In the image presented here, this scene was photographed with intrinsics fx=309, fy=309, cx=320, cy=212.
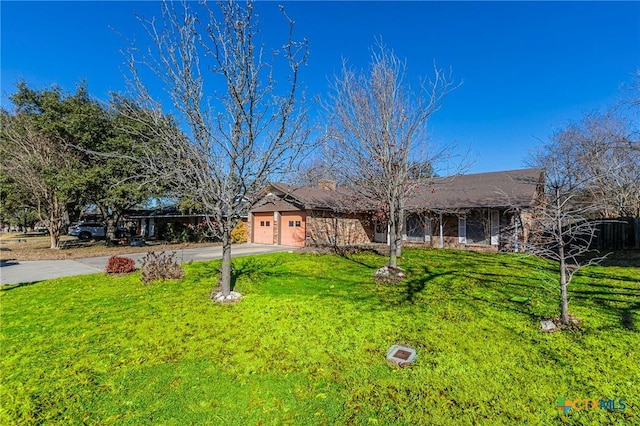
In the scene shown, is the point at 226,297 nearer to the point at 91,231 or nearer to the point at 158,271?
the point at 158,271

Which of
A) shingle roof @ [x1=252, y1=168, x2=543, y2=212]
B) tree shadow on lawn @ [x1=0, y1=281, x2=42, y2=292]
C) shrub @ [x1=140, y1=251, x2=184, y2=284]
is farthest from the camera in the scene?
shingle roof @ [x1=252, y1=168, x2=543, y2=212]

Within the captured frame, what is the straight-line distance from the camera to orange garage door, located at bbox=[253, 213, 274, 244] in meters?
20.0

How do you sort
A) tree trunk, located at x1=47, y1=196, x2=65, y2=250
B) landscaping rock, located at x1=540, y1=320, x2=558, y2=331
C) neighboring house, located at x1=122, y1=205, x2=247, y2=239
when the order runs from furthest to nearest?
neighboring house, located at x1=122, y1=205, x2=247, y2=239
tree trunk, located at x1=47, y1=196, x2=65, y2=250
landscaping rock, located at x1=540, y1=320, x2=558, y2=331

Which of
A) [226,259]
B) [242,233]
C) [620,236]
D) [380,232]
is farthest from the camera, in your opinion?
[242,233]

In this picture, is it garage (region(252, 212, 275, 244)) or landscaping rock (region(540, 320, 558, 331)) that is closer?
landscaping rock (region(540, 320, 558, 331))

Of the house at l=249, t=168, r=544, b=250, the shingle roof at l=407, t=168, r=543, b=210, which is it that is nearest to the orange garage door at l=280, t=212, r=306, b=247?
the house at l=249, t=168, r=544, b=250

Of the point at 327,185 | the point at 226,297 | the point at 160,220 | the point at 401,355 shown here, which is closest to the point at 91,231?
the point at 160,220

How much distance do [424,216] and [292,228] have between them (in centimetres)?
757

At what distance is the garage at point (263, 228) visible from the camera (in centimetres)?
2003

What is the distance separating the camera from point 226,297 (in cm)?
633

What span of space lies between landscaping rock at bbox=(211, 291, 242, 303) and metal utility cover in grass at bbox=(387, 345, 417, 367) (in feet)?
11.4

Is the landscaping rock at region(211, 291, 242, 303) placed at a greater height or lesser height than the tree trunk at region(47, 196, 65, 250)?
lesser

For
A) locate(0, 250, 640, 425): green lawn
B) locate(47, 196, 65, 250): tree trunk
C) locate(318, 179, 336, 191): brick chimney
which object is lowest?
locate(0, 250, 640, 425): green lawn

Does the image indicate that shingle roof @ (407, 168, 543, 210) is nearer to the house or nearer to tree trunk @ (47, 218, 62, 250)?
the house
